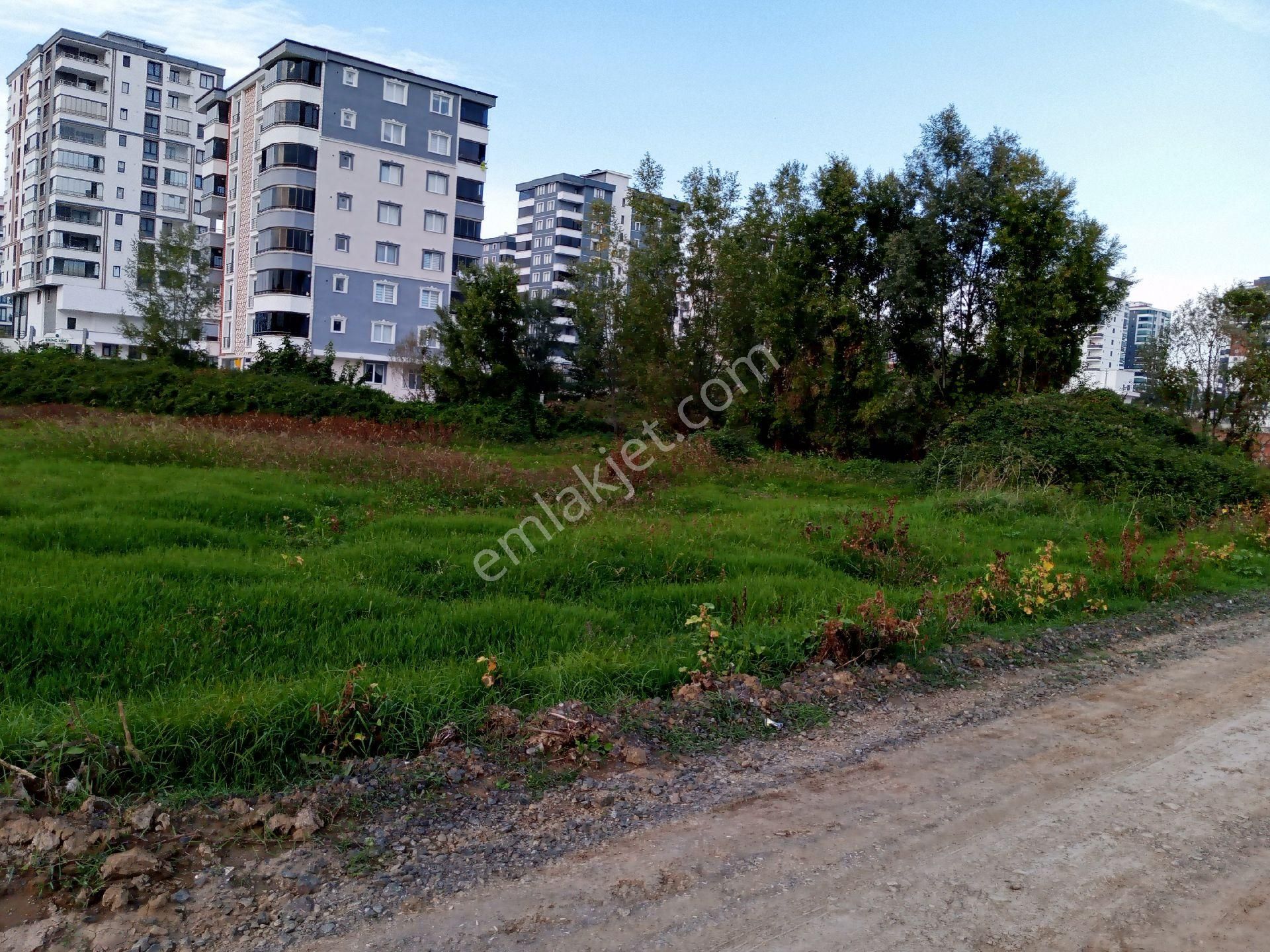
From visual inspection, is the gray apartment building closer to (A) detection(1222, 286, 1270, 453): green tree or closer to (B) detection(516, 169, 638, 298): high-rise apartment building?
(B) detection(516, 169, 638, 298): high-rise apartment building

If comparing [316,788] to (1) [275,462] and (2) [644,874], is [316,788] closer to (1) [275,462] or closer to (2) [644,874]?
(2) [644,874]

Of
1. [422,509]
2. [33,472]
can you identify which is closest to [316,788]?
[422,509]

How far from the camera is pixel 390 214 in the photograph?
50625mm

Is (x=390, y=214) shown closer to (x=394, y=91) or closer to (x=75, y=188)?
(x=394, y=91)

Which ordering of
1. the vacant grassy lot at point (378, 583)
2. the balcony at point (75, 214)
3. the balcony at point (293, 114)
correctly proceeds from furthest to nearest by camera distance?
the balcony at point (75, 214) → the balcony at point (293, 114) → the vacant grassy lot at point (378, 583)

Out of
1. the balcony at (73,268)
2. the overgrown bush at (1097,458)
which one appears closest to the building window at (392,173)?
the balcony at (73,268)

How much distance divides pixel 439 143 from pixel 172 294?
62.9ft

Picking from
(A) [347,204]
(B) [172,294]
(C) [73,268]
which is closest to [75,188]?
(C) [73,268]

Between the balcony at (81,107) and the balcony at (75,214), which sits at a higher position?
the balcony at (81,107)

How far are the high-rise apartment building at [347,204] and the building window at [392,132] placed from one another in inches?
3.5

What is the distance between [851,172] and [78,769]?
Answer: 930 inches

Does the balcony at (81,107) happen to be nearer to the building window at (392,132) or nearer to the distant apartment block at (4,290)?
the distant apartment block at (4,290)

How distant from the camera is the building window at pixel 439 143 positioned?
5181 centimetres

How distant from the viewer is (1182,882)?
3.90 metres
